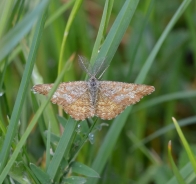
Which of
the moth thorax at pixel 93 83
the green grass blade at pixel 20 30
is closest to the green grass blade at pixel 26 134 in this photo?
the green grass blade at pixel 20 30

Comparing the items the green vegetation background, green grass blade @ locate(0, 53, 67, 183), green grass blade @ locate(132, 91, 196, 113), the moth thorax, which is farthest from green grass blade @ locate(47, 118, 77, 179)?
green grass blade @ locate(132, 91, 196, 113)

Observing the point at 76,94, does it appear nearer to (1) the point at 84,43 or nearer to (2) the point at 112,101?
(2) the point at 112,101

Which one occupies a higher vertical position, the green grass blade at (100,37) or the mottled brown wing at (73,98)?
the green grass blade at (100,37)

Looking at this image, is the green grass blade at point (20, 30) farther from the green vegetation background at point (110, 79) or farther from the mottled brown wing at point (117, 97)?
the mottled brown wing at point (117, 97)

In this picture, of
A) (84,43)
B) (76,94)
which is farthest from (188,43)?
(76,94)

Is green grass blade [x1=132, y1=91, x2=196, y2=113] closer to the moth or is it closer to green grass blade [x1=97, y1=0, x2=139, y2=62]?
the moth
